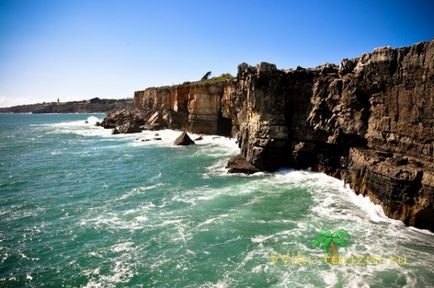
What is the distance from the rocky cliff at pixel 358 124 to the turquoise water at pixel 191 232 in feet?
5.13

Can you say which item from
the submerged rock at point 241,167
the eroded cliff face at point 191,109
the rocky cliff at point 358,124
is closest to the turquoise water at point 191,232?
the submerged rock at point 241,167

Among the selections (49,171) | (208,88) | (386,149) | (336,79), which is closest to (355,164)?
(386,149)

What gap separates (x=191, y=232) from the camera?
1741 cm

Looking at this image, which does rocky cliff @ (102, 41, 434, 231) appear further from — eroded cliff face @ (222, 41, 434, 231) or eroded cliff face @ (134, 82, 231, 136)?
eroded cliff face @ (134, 82, 231, 136)

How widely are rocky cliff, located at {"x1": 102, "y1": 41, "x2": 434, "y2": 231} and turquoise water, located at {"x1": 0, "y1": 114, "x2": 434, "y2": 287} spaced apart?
1562 mm

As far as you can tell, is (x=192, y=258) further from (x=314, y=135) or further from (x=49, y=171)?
(x=49, y=171)

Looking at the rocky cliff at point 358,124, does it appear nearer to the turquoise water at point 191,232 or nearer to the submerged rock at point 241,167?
the submerged rock at point 241,167

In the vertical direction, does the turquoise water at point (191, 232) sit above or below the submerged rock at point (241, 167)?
below

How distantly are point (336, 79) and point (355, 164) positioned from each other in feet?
27.8

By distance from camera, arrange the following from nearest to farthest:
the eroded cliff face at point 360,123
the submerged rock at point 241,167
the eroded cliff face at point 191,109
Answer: the eroded cliff face at point 360,123 < the submerged rock at point 241,167 < the eroded cliff face at point 191,109

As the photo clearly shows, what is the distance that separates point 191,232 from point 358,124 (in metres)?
16.7

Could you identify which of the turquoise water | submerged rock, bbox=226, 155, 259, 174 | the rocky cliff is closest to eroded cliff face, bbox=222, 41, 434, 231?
the rocky cliff

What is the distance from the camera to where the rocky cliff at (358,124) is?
702 inches

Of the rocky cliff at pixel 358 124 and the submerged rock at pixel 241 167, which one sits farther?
the submerged rock at pixel 241 167
